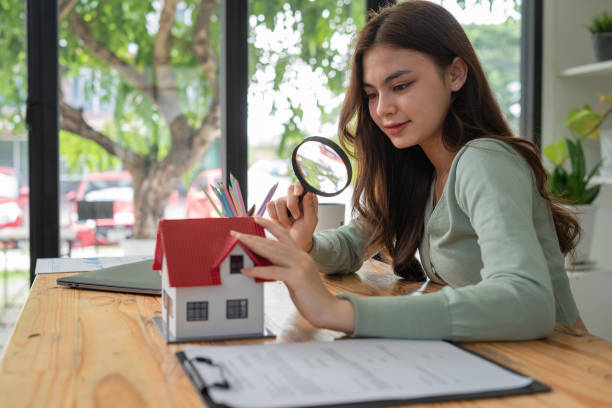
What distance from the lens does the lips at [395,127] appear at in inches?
49.5

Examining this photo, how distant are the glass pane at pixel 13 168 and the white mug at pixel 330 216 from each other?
1.19 metres

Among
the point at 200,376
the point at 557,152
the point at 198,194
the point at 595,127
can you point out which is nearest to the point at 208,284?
the point at 200,376

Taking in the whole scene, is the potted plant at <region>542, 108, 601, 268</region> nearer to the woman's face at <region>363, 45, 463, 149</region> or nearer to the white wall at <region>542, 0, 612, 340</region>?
the white wall at <region>542, 0, 612, 340</region>

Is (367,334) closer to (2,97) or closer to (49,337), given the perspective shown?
(49,337)

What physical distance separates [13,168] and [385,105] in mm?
1512

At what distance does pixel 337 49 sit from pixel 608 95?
1.10 metres

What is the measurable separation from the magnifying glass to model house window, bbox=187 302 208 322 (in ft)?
1.32

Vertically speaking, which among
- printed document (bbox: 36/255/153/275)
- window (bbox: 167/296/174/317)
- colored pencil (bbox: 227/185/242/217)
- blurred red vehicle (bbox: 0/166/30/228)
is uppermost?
colored pencil (bbox: 227/185/242/217)

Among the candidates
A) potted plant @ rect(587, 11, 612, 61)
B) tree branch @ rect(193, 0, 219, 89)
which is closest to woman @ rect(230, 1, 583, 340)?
tree branch @ rect(193, 0, 219, 89)

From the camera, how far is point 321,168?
118 centimetres

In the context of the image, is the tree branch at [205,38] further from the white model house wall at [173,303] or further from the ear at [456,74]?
the white model house wall at [173,303]

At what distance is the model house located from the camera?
0.79 metres

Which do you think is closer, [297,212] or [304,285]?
[304,285]

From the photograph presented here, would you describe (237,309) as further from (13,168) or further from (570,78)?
(570,78)
